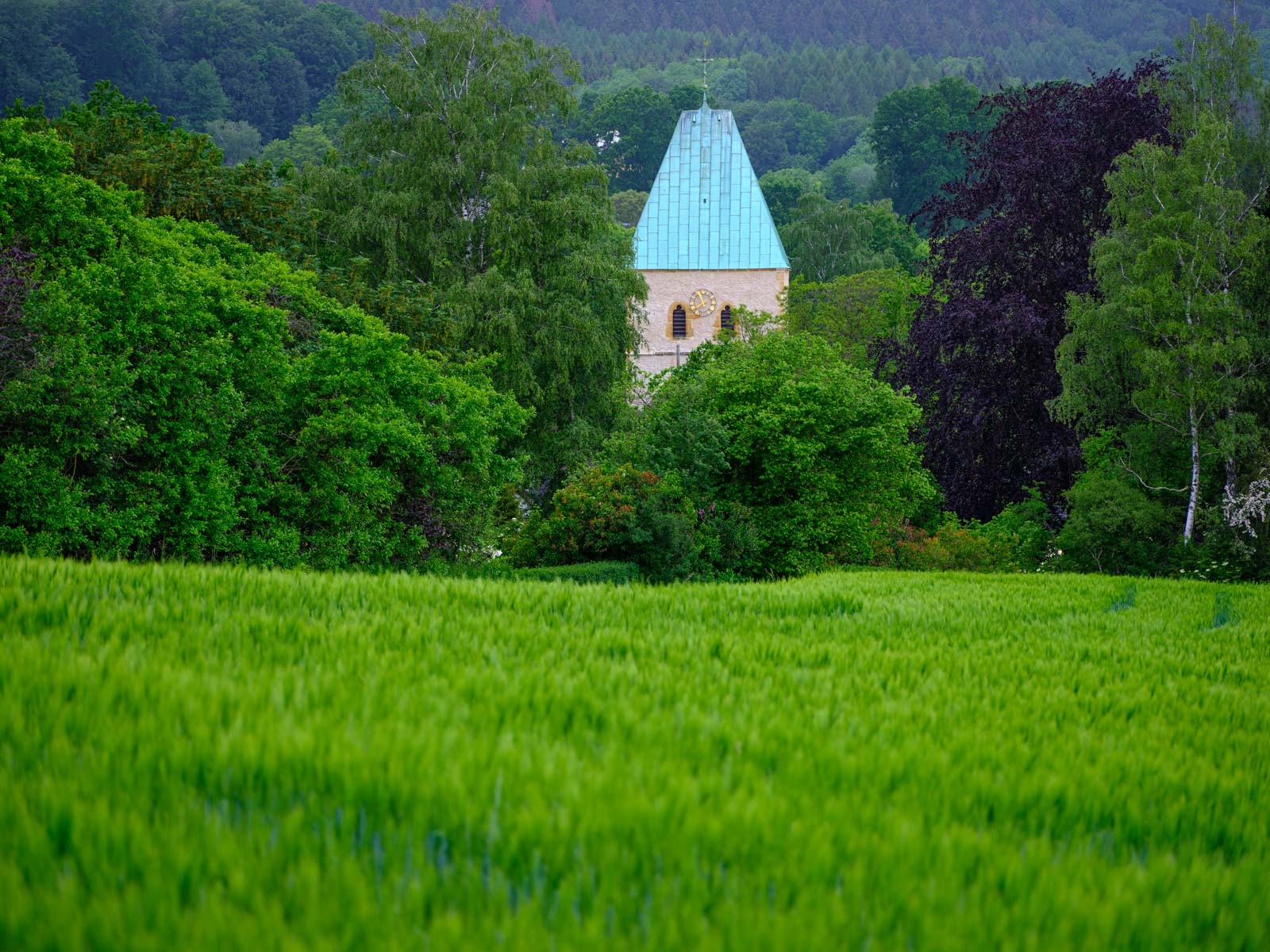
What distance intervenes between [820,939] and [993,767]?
177cm

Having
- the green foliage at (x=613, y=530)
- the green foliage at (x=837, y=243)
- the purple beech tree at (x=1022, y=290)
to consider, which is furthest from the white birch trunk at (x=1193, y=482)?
the green foliage at (x=837, y=243)

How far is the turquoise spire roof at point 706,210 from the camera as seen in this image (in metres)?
54.5

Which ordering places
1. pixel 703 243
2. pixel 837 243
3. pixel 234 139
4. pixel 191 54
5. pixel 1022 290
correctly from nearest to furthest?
pixel 1022 290, pixel 703 243, pixel 837 243, pixel 234 139, pixel 191 54

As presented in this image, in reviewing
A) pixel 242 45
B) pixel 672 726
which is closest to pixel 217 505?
pixel 672 726

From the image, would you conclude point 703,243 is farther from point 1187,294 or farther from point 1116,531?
point 1116,531

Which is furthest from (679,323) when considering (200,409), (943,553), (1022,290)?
(200,409)

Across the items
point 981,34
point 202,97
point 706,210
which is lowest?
point 706,210

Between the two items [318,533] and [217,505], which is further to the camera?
[318,533]

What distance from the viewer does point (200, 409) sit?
13.7 meters

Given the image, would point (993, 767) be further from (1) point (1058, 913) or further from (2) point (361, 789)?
(2) point (361, 789)

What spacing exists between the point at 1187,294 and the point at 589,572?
16.0m

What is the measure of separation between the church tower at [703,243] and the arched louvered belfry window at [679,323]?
0.14 feet

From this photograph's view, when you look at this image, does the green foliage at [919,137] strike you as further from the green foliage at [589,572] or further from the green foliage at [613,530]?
the green foliage at [589,572]

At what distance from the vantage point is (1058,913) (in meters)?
2.58
